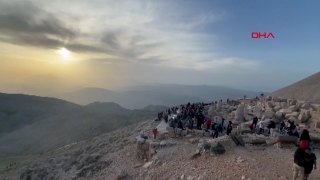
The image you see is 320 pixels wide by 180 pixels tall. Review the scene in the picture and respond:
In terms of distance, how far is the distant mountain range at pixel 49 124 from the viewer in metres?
63.8

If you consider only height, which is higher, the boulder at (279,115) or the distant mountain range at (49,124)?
the boulder at (279,115)

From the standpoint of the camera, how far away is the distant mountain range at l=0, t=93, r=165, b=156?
209 feet

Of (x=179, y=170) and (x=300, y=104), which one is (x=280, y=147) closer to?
(x=179, y=170)

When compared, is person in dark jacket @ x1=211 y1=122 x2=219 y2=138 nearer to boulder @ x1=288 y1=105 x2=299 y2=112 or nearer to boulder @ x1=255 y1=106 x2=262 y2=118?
boulder @ x1=255 y1=106 x2=262 y2=118

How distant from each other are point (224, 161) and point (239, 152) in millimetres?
1311

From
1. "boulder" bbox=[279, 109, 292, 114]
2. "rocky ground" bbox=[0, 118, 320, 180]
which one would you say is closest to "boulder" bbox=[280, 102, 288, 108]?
"boulder" bbox=[279, 109, 292, 114]

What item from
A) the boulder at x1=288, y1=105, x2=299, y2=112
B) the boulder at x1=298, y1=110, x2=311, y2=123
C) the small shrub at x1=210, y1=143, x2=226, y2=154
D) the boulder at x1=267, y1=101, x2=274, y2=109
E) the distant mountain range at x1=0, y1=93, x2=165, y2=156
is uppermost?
the boulder at x1=267, y1=101, x2=274, y2=109

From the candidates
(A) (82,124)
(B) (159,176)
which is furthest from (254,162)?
(A) (82,124)

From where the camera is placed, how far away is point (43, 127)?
79000 millimetres

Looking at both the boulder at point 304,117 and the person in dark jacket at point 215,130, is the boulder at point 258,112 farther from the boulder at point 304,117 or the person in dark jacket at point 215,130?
the person in dark jacket at point 215,130

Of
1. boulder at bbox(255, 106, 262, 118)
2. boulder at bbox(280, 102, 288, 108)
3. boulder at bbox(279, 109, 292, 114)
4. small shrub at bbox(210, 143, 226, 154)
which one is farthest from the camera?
boulder at bbox(280, 102, 288, 108)

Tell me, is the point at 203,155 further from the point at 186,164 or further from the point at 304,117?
the point at 304,117

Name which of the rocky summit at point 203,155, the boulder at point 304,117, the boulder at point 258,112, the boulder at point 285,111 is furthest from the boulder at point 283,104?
the boulder at point 304,117

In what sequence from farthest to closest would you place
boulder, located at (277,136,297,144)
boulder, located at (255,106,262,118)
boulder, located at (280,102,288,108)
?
boulder, located at (280,102,288,108) < boulder, located at (255,106,262,118) < boulder, located at (277,136,297,144)
